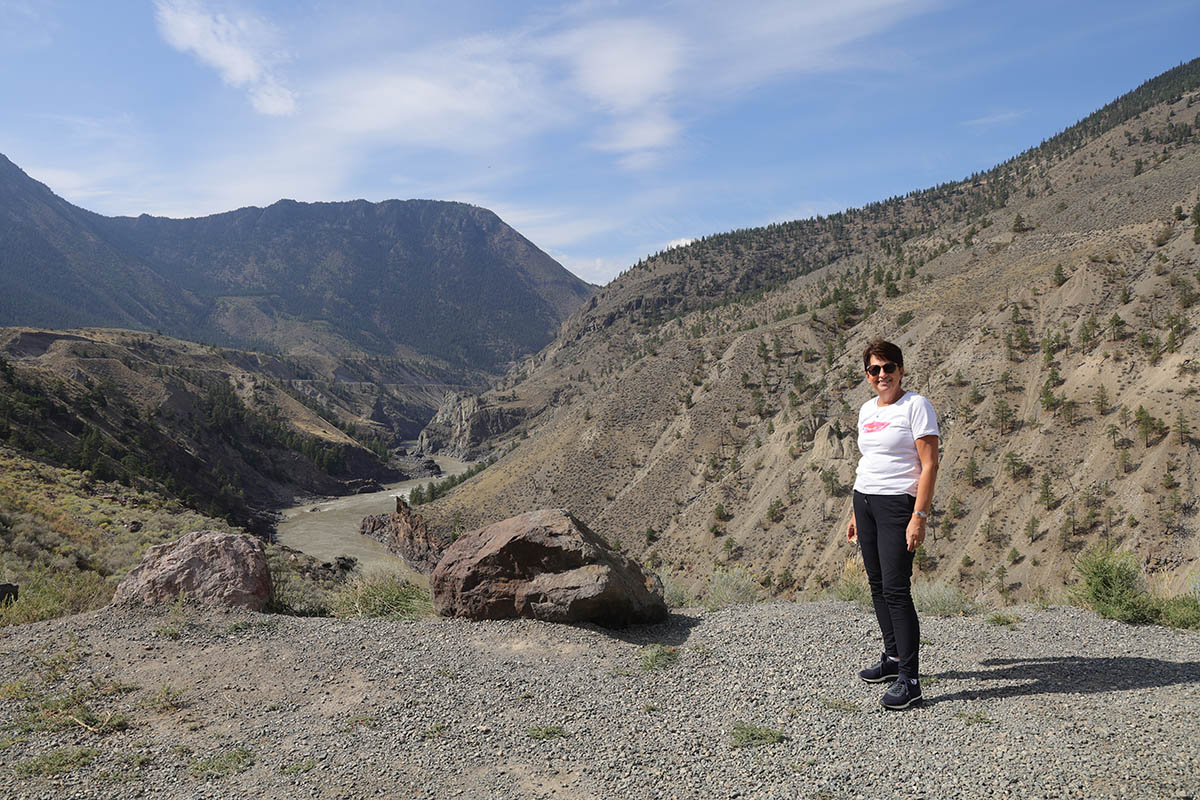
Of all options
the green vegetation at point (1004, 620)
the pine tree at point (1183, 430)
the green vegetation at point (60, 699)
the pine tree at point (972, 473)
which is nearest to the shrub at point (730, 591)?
the green vegetation at point (1004, 620)

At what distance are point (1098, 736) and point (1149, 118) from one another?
9661 cm

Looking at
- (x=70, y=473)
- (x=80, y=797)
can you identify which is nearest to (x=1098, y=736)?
(x=80, y=797)

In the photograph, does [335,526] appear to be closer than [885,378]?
No

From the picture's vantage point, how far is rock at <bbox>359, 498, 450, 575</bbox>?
4741 cm

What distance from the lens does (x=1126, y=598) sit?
743 centimetres

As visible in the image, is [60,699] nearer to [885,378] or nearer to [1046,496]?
[885,378]

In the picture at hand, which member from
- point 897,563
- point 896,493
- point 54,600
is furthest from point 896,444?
point 54,600

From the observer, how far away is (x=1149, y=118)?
73375 millimetres

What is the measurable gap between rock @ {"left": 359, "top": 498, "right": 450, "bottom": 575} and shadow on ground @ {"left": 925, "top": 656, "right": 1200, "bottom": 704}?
4006 centimetres

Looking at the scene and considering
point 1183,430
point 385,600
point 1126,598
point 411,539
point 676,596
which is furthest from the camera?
point 411,539

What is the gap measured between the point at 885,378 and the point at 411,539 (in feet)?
166

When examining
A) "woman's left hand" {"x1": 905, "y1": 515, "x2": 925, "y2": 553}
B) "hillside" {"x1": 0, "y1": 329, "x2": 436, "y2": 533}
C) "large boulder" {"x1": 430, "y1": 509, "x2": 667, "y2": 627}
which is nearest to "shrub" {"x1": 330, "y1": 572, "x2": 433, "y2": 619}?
"large boulder" {"x1": 430, "y1": 509, "x2": 667, "y2": 627}

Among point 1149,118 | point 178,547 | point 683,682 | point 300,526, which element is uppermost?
point 1149,118

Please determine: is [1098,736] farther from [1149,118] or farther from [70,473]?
[1149,118]
